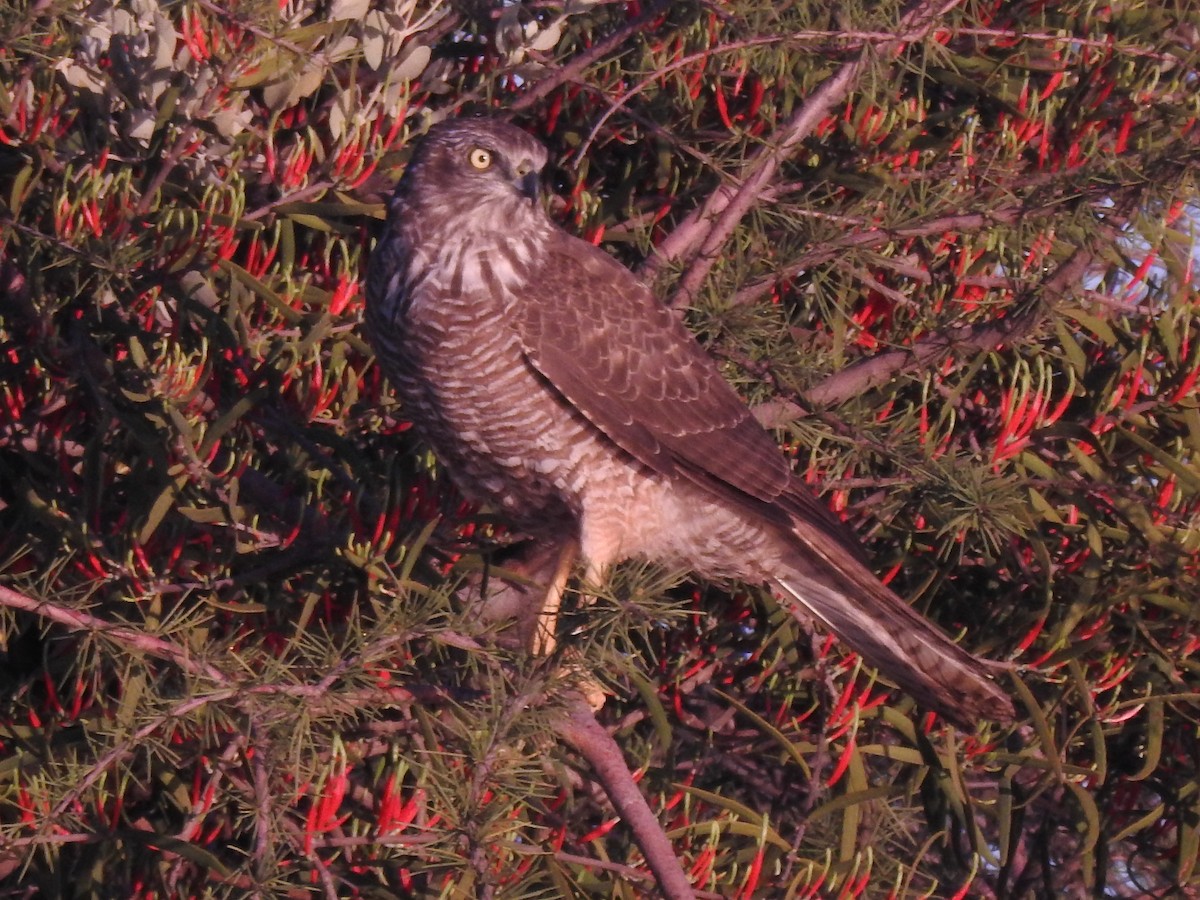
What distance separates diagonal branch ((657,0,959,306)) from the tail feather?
623 mm

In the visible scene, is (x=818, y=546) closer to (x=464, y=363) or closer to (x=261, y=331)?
(x=464, y=363)

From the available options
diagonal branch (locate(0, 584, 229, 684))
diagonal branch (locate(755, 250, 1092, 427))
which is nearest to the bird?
diagonal branch (locate(755, 250, 1092, 427))

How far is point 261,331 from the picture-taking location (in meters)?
2.58

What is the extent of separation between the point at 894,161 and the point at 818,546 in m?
0.76

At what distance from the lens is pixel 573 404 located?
2.94 metres

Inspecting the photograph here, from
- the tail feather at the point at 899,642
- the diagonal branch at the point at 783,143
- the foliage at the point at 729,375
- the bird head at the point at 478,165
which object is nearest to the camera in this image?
the foliage at the point at 729,375

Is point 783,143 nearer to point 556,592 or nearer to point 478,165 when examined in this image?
point 478,165

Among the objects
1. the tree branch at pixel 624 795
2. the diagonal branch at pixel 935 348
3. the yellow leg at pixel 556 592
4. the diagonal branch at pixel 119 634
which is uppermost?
the diagonal branch at pixel 935 348

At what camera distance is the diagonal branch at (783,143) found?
2459 millimetres

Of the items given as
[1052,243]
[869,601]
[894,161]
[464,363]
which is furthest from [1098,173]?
[464,363]

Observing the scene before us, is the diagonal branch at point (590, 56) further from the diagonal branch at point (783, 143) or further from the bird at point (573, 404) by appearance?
the diagonal branch at point (783, 143)

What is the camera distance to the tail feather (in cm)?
256

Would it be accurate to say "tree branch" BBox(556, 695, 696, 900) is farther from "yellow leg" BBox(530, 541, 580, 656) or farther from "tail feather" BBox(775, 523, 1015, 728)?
"tail feather" BBox(775, 523, 1015, 728)

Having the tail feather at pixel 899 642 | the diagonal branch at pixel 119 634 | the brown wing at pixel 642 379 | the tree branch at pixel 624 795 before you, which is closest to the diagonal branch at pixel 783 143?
the brown wing at pixel 642 379
